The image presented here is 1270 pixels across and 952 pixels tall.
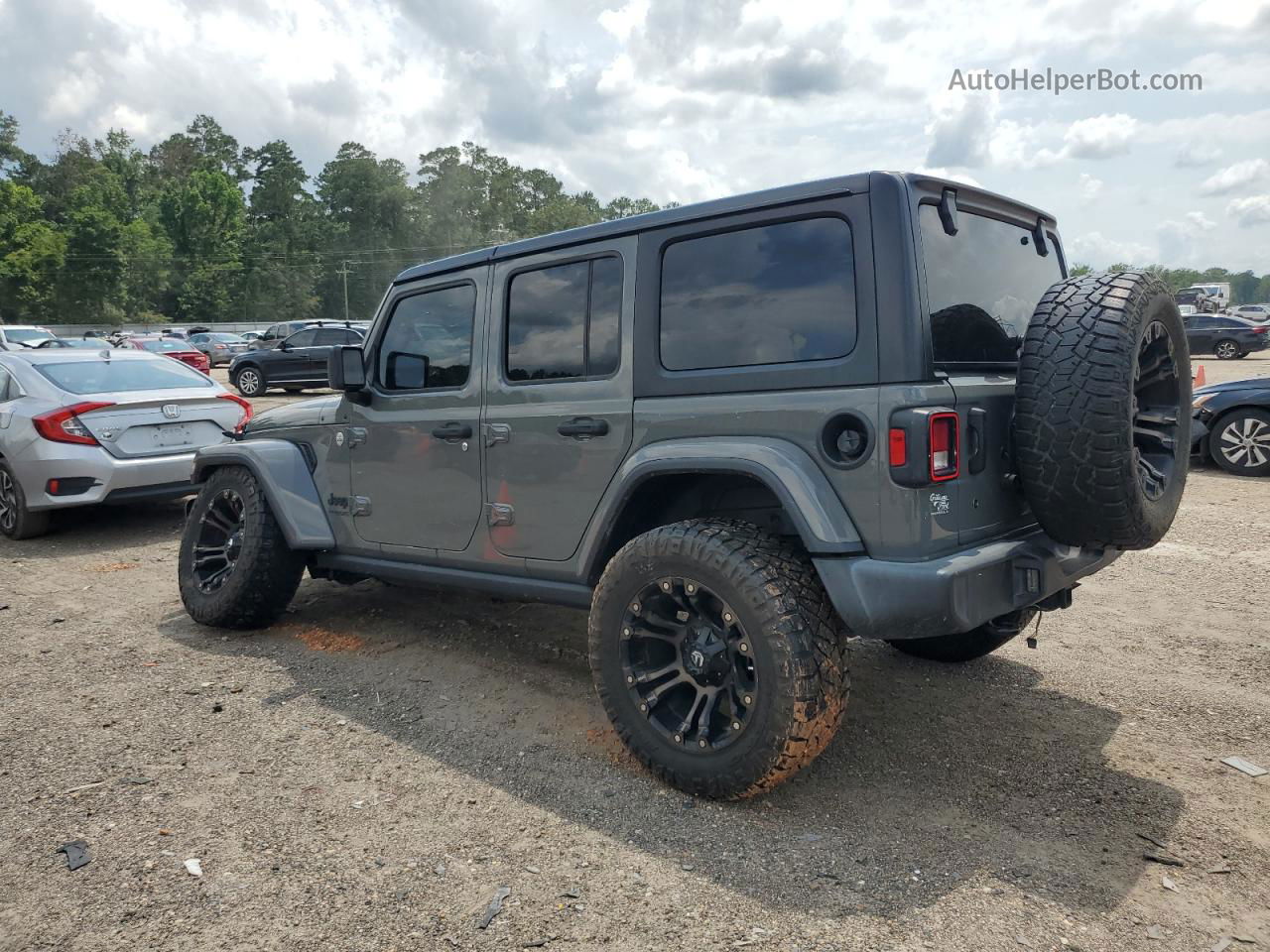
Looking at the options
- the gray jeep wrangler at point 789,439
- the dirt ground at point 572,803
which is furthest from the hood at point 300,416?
the dirt ground at point 572,803

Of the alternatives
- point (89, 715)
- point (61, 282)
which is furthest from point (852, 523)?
point (61, 282)

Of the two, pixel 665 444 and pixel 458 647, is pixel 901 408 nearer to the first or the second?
pixel 665 444

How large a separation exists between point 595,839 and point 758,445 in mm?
1367

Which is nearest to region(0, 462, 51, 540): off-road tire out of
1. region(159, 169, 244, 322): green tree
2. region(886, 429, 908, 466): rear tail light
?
region(886, 429, 908, 466): rear tail light

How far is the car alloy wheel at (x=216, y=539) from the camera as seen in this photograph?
198 inches

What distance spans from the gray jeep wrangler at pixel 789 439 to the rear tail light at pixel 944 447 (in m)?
0.01

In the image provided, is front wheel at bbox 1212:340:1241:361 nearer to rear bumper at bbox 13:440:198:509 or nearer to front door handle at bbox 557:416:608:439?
rear bumper at bbox 13:440:198:509

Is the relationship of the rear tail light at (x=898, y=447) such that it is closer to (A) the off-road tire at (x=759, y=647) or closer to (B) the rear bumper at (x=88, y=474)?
(A) the off-road tire at (x=759, y=647)

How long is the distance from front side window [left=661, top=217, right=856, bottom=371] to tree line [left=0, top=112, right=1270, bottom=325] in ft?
224

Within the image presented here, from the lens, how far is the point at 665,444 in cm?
321

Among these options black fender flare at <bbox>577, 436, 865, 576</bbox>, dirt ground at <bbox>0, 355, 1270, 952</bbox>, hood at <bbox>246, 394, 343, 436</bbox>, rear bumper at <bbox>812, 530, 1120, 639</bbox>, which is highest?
hood at <bbox>246, 394, 343, 436</bbox>

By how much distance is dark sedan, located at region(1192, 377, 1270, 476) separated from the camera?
9320 mm

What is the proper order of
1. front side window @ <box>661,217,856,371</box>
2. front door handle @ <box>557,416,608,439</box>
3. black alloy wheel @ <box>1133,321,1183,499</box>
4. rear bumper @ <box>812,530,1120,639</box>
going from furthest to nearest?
1. front door handle @ <box>557,416,608,439</box>
2. black alloy wheel @ <box>1133,321,1183,499</box>
3. front side window @ <box>661,217,856,371</box>
4. rear bumper @ <box>812,530,1120,639</box>

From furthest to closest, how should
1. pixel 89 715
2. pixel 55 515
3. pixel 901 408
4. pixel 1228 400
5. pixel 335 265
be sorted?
pixel 335 265
pixel 1228 400
pixel 55 515
pixel 89 715
pixel 901 408
